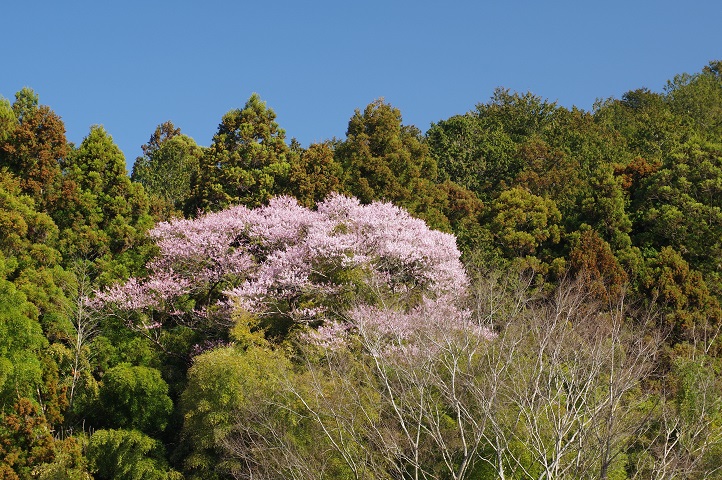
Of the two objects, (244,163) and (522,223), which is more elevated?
(244,163)

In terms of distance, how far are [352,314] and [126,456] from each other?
4799mm

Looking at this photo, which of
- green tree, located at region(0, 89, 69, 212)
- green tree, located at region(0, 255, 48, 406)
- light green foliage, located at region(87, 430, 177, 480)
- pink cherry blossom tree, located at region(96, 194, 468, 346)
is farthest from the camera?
green tree, located at region(0, 89, 69, 212)

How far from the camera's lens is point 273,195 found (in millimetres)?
23828

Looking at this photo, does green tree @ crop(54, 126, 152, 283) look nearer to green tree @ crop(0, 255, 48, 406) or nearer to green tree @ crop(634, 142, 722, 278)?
green tree @ crop(0, 255, 48, 406)

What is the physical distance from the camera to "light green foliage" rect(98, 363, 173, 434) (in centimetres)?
1596

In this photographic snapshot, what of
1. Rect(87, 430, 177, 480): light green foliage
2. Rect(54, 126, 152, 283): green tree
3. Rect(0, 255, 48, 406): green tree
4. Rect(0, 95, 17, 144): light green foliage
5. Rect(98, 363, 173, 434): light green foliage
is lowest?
Rect(87, 430, 177, 480): light green foliage

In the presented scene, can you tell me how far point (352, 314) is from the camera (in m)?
15.5

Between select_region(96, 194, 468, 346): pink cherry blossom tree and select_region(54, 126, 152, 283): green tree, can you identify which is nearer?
select_region(96, 194, 468, 346): pink cherry blossom tree

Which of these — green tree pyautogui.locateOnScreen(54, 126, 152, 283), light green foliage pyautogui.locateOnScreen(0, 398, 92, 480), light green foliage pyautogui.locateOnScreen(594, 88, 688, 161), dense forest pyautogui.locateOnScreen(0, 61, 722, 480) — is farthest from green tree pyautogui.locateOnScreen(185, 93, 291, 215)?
light green foliage pyautogui.locateOnScreen(594, 88, 688, 161)

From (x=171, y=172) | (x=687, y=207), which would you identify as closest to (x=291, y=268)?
(x=687, y=207)

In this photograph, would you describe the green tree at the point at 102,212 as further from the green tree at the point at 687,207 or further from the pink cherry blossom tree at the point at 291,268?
the green tree at the point at 687,207

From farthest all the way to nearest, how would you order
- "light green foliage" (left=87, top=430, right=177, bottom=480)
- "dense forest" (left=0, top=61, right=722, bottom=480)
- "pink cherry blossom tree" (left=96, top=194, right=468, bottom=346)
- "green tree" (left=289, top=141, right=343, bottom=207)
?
"green tree" (left=289, top=141, right=343, bottom=207), "pink cherry blossom tree" (left=96, top=194, right=468, bottom=346), "light green foliage" (left=87, top=430, right=177, bottom=480), "dense forest" (left=0, top=61, right=722, bottom=480)

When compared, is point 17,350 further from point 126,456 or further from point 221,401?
point 221,401

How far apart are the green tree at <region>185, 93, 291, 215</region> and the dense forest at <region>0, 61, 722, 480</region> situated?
0.08 metres
